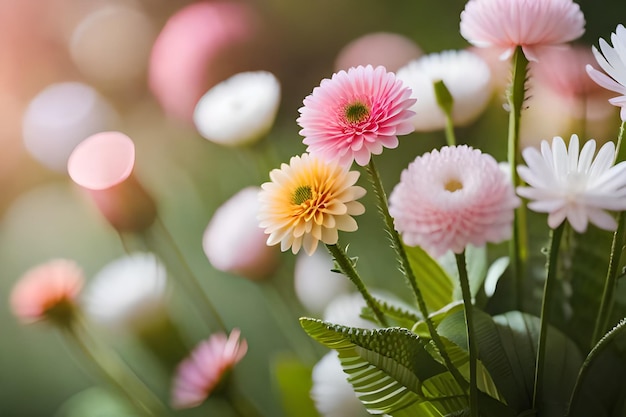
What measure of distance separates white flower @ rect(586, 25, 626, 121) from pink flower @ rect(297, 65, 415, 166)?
0.07 m

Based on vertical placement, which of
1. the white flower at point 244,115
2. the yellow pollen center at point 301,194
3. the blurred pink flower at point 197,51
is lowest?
the yellow pollen center at point 301,194

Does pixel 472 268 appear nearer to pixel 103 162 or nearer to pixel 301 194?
pixel 301 194

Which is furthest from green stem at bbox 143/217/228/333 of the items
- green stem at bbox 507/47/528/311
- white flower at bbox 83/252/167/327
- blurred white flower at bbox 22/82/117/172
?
green stem at bbox 507/47/528/311

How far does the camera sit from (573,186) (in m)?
0.23

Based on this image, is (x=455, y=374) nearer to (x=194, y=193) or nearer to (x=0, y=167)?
(x=194, y=193)

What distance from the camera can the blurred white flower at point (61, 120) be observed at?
67 cm

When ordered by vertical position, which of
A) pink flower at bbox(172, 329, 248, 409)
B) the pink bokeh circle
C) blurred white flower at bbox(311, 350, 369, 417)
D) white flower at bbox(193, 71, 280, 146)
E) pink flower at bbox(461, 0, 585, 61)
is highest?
the pink bokeh circle

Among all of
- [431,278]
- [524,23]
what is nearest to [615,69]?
[524,23]

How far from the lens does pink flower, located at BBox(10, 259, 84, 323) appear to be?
0.49 meters

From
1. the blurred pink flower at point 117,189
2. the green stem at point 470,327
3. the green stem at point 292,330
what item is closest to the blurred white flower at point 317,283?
the green stem at point 292,330

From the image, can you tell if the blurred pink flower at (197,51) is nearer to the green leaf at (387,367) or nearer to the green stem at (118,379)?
the green stem at (118,379)

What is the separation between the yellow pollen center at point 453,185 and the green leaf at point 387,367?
0.23 feet

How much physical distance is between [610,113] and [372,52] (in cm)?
22

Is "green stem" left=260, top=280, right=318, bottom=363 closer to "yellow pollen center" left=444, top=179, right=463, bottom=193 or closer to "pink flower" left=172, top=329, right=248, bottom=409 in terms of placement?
"pink flower" left=172, top=329, right=248, bottom=409
